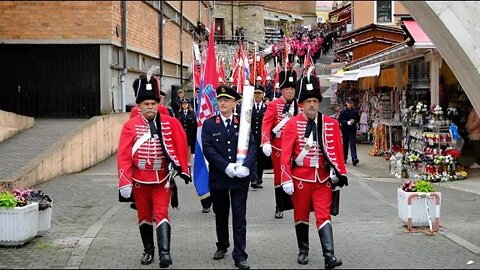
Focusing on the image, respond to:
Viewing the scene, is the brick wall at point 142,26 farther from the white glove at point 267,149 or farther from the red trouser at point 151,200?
the red trouser at point 151,200

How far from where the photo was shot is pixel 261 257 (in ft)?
23.6

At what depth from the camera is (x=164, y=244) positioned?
669cm

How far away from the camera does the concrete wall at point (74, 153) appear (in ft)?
39.8

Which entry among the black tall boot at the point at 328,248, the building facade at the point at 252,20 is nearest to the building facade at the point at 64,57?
the black tall boot at the point at 328,248

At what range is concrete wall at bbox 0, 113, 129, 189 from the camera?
12.1 meters

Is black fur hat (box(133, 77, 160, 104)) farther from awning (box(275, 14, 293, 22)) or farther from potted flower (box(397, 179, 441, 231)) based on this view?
awning (box(275, 14, 293, 22))

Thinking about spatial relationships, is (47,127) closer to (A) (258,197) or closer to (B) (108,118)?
(B) (108,118)

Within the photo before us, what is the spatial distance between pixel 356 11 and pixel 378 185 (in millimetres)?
19061

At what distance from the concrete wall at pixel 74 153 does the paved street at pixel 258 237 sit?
78 centimetres

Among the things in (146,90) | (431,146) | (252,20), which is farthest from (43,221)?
(252,20)

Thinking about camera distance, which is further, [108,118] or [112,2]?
[112,2]

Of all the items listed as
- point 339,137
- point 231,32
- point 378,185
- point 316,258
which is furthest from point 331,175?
point 231,32

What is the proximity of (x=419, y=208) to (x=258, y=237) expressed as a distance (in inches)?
87.3

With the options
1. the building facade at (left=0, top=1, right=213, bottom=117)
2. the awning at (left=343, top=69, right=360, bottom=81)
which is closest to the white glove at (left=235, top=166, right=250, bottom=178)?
the awning at (left=343, top=69, right=360, bottom=81)
